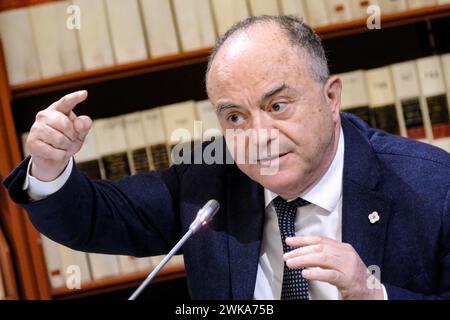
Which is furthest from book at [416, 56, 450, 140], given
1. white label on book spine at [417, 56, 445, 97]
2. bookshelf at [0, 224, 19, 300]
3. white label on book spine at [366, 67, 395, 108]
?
bookshelf at [0, 224, 19, 300]

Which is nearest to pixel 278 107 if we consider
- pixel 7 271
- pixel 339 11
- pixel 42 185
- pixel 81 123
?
pixel 81 123

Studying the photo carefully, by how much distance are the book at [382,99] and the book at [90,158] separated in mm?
926

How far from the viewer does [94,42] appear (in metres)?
2.21

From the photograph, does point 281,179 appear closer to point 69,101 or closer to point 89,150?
point 69,101

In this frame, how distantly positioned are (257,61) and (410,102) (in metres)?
1.07

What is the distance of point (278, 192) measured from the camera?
1.46 meters

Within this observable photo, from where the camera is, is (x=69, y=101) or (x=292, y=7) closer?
(x=69, y=101)

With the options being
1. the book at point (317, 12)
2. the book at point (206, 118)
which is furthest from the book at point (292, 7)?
the book at point (206, 118)

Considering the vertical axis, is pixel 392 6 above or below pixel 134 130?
above

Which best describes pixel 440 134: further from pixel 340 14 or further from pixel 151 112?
pixel 151 112

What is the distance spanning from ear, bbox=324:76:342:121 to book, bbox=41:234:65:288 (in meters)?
1.16

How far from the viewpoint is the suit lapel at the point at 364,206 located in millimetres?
1422

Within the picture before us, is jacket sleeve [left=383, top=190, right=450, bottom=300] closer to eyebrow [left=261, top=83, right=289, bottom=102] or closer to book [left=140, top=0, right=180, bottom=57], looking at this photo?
eyebrow [left=261, top=83, right=289, bottom=102]

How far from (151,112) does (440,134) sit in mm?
974
